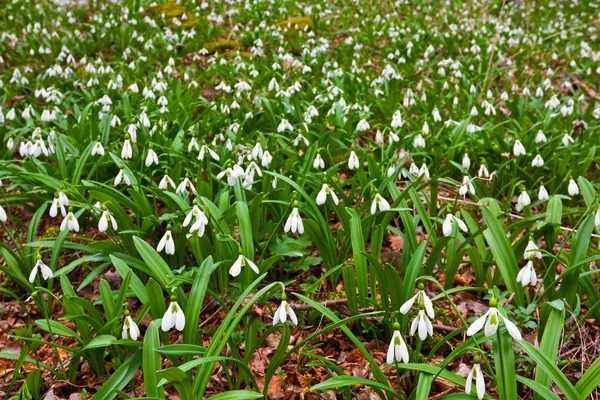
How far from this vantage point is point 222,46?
7.89 meters

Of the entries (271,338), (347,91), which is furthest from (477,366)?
(347,91)

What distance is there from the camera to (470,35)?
8.56 metres

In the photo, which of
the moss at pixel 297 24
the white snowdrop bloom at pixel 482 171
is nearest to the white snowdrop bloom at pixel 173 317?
the white snowdrop bloom at pixel 482 171

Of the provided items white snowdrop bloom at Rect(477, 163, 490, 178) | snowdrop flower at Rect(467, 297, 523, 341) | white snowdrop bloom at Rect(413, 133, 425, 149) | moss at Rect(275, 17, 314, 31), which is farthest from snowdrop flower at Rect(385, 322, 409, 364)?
moss at Rect(275, 17, 314, 31)

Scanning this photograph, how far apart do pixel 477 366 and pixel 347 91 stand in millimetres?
4447

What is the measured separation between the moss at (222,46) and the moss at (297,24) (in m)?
1.14

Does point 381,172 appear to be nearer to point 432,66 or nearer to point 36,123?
point 36,123

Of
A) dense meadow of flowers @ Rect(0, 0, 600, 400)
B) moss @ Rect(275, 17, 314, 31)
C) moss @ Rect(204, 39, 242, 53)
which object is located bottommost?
dense meadow of flowers @ Rect(0, 0, 600, 400)

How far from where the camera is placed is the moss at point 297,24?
865 centimetres

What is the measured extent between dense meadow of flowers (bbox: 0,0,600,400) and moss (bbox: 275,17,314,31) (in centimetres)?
36

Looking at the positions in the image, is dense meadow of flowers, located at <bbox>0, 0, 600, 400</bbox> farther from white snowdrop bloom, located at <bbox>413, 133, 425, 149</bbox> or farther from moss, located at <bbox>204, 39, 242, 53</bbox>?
white snowdrop bloom, located at <bbox>413, 133, 425, 149</bbox>

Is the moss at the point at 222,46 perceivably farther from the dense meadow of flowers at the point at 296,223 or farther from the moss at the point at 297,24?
the moss at the point at 297,24

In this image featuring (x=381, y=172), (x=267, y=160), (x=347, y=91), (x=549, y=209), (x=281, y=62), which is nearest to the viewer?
(x=549, y=209)

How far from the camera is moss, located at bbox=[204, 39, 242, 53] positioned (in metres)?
7.81
